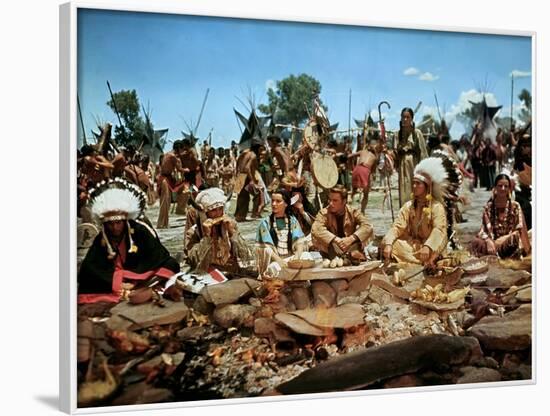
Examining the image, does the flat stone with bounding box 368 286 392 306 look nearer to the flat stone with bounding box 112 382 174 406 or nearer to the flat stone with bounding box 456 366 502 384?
the flat stone with bounding box 456 366 502 384

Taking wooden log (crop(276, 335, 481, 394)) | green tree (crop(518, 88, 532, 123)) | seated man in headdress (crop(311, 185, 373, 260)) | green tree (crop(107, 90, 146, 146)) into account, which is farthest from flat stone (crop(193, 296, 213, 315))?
green tree (crop(518, 88, 532, 123))

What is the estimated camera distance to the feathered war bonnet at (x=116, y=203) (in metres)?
11.8

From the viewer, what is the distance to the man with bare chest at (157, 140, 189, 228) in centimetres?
1207

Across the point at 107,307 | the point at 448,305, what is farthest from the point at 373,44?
the point at 107,307

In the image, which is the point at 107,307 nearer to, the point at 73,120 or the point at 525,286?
the point at 73,120

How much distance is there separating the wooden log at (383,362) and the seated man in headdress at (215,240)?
122 centimetres

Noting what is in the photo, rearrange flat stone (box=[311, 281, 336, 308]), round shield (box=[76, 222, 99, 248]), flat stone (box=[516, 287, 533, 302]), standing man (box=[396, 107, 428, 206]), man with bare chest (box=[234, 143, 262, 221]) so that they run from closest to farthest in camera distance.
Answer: round shield (box=[76, 222, 99, 248]), man with bare chest (box=[234, 143, 262, 221]), flat stone (box=[311, 281, 336, 308]), standing man (box=[396, 107, 428, 206]), flat stone (box=[516, 287, 533, 302])

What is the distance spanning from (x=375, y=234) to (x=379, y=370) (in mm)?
1268

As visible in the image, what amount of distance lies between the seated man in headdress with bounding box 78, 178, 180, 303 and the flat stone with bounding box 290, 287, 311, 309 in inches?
46.4

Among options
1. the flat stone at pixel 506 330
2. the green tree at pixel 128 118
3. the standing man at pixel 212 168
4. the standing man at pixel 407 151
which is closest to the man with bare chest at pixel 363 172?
the standing man at pixel 407 151

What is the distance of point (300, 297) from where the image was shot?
41.1 ft

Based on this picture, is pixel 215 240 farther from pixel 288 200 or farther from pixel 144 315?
pixel 144 315

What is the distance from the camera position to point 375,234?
1291 cm

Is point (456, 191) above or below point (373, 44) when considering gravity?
below
